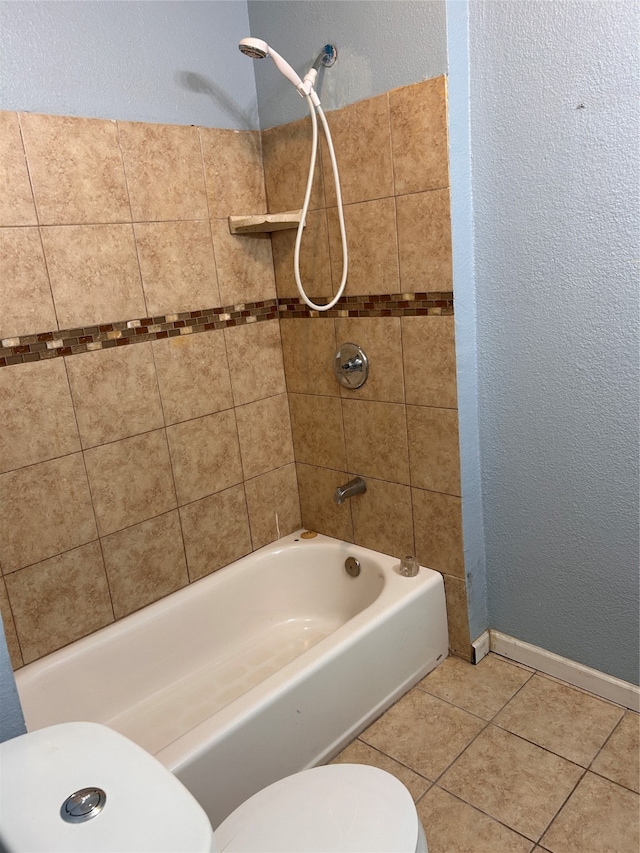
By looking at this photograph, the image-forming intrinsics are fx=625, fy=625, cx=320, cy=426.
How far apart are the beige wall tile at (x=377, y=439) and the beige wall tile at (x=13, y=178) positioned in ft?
3.73

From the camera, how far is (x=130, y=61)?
72.0 inches

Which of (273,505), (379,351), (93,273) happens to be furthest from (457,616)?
(93,273)

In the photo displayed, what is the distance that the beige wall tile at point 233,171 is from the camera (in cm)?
206

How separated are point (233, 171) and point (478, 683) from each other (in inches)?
73.6

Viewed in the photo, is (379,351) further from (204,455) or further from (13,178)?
(13,178)

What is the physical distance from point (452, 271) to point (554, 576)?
97 cm

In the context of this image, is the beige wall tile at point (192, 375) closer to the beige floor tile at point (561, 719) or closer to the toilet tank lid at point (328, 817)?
the toilet tank lid at point (328, 817)

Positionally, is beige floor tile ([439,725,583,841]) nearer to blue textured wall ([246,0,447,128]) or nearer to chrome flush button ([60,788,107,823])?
chrome flush button ([60,788,107,823])

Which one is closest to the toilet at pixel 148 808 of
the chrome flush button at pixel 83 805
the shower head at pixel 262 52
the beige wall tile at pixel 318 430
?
the chrome flush button at pixel 83 805

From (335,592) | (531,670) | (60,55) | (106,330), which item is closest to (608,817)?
(531,670)

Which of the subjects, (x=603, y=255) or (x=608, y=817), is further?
(x=603, y=255)

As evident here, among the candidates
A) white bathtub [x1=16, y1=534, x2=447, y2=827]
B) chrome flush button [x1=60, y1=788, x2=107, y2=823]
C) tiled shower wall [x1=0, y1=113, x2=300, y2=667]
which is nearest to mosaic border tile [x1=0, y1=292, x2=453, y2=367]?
tiled shower wall [x1=0, y1=113, x2=300, y2=667]

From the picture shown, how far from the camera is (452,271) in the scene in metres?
1.78

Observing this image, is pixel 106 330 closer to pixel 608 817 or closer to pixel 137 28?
pixel 137 28
